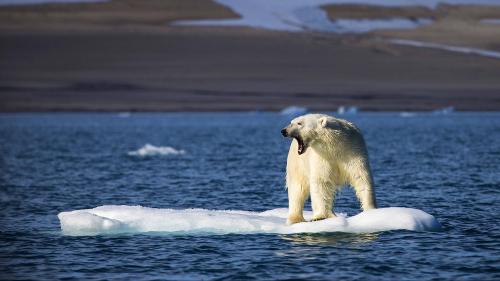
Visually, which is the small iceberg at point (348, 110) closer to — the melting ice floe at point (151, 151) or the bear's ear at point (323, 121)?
the melting ice floe at point (151, 151)

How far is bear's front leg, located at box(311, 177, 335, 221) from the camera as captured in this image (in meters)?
21.1

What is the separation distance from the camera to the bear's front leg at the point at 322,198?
21078 millimetres

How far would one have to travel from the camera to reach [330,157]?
21000 millimetres

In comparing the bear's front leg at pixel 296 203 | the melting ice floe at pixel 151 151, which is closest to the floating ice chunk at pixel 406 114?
the melting ice floe at pixel 151 151

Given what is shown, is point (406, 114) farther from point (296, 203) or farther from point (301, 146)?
point (301, 146)

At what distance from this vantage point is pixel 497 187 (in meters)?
32.7

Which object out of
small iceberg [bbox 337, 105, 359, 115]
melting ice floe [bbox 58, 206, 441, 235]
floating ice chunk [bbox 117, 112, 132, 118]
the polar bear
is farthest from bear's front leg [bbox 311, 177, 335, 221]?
floating ice chunk [bbox 117, 112, 132, 118]

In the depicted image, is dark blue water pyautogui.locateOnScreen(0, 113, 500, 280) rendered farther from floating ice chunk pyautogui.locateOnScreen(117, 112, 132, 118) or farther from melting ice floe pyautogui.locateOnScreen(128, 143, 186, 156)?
floating ice chunk pyautogui.locateOnScreen(117, 112, 132, 118)

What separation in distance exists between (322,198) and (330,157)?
0.89 meters

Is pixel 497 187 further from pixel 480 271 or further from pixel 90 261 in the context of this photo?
pixel 90 261

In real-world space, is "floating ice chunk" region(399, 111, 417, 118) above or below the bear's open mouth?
below

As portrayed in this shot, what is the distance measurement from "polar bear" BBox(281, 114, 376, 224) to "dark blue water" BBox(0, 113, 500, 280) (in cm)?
96

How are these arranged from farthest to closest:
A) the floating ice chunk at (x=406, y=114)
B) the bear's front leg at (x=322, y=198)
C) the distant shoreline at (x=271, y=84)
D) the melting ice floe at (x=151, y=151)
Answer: the distant shoreline at (x=271, y=84)
the floating ice chunk at (x=406, y=114)
the melting ice floe at (x=151, y=151)
the bear's front leg at (x=322, y=198)

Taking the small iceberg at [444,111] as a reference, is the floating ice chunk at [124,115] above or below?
below
